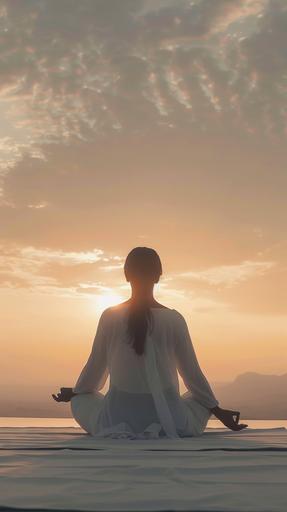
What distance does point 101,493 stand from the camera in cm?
224

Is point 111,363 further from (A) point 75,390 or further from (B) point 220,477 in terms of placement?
(B) point 220,477

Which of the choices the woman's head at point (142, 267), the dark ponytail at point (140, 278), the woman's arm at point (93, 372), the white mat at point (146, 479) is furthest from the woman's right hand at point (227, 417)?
the white mat at point (146, 479)

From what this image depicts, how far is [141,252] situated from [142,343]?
0.77m

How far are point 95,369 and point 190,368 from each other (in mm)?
868

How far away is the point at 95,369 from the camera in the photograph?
5.96m

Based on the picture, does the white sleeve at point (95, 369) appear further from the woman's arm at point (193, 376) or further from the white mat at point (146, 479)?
the white mat at point (146, 479)

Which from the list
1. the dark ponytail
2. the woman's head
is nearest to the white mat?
the dark ponytail

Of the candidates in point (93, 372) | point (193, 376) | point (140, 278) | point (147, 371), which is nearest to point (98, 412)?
point (93, 372)

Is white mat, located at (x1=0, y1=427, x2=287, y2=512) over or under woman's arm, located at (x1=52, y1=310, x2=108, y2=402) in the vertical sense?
under

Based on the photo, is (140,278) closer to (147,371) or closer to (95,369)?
(147,371)

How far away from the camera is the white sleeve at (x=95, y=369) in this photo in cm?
589

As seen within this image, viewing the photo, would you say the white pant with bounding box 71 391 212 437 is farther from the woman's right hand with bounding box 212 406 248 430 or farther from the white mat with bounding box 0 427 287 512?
the white mat with bounding box 0 427 287 512

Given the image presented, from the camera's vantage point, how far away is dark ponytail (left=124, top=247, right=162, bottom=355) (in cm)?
559

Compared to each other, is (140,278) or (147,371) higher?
(140,278)
